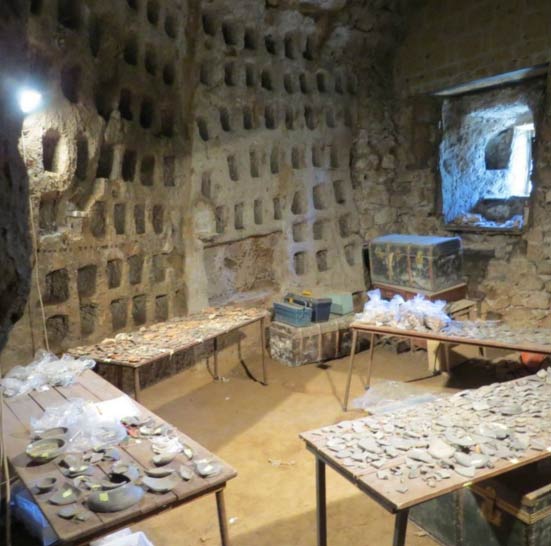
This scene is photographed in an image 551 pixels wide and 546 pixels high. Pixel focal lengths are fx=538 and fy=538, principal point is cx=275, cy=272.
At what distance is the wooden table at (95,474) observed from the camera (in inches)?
88.0

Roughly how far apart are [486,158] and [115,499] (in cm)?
803

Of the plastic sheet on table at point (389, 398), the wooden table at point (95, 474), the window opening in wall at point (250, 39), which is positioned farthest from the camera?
the window opening in wall at point (250, 39)

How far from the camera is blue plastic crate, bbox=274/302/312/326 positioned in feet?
21.7

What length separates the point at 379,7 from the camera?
737 cm

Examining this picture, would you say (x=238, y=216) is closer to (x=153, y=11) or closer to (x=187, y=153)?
(x=187, y=153)

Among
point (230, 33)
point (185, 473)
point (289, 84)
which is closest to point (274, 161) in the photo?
point (289, 84)

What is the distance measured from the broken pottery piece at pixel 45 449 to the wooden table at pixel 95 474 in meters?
0.03

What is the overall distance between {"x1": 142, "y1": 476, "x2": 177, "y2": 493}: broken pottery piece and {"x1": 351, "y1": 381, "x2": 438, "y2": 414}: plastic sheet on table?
3155 mm

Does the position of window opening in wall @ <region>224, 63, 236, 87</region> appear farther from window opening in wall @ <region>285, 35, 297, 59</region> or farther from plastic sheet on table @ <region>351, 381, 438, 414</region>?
plastic sheet on table @ <region>351, 381, 438, 414</region>

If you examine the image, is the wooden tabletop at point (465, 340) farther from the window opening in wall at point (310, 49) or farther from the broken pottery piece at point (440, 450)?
the window opening in wall at point (310, 49)

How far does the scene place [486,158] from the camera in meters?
8.66

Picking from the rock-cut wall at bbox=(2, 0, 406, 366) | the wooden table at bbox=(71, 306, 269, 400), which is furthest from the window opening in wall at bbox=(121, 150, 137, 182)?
the wooden table at bbox=(71, 306, 269, 400)

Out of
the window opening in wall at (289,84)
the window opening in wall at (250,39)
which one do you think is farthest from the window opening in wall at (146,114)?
the window opening in wall at (289,84)

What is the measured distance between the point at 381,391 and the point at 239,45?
447cm
